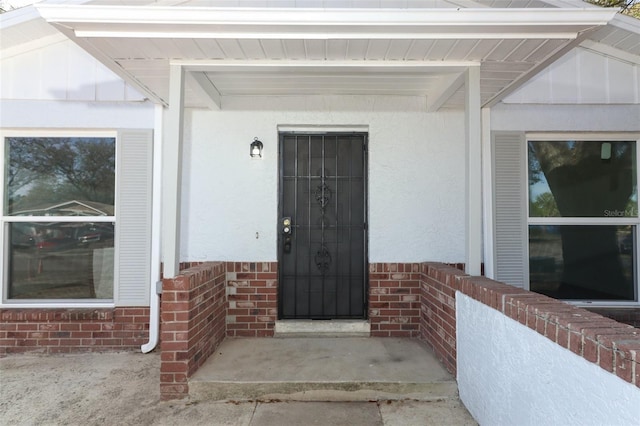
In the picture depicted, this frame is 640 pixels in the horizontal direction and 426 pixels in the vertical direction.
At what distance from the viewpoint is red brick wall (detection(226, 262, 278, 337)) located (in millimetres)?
3973

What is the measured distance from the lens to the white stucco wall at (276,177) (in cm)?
402

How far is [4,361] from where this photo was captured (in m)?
3.71

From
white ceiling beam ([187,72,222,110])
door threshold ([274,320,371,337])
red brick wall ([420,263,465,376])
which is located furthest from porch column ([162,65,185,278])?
red brick wall ([420,263,465,376])

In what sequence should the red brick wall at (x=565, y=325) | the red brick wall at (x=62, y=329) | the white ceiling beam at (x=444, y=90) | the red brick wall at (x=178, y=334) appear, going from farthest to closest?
the red brick wall at (x=62, y=329), the white ceiling beam at (x=444, y=90), the red brick wall at (x=178, y=334), the red brick wall at (x=565, y=325)

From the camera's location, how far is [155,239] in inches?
156

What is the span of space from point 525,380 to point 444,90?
97.8 inches

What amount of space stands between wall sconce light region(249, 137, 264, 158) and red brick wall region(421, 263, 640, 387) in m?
2.20

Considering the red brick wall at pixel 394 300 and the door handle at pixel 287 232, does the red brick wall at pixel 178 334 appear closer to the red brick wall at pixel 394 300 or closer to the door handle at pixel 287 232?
the door handle at pixel 287 232

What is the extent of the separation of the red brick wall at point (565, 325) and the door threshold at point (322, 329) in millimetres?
977

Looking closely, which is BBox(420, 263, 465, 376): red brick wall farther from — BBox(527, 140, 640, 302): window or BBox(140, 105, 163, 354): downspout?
BBox(140, 105, 163, 354): downspout

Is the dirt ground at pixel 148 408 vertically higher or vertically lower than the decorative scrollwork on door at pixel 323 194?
lower

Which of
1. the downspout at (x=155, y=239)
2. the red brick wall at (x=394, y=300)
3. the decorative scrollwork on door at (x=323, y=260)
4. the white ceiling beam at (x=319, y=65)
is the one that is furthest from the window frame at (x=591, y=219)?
the downspout at (x=155, y=239)

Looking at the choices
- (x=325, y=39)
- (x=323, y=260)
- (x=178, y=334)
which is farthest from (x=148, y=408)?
(x=325, y=39)

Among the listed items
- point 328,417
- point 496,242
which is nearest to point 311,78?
point 496,242
